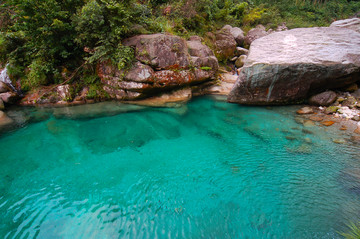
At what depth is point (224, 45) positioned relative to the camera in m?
12.8

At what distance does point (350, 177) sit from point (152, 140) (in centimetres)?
546

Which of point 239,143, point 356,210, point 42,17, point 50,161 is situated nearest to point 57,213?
point 50,161

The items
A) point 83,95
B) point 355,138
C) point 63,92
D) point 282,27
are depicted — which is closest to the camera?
point 355,138

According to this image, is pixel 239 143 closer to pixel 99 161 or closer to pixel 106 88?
pixel 99 161

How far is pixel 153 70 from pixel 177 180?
585cm

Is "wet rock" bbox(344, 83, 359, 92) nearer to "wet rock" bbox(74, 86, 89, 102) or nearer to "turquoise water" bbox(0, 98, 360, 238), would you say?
"turquoise water" bbox(0, 98, 360, 238)

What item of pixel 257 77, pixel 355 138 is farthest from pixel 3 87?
pixel 355 138

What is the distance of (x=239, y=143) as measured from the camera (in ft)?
17.9

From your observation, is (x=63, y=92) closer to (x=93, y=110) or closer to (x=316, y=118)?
(x=93, y=110)

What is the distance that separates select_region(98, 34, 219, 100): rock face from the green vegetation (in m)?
0.55

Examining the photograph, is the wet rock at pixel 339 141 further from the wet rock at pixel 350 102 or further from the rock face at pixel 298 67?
the rock face at pixel 298 67

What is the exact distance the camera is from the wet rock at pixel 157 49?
26.2ft

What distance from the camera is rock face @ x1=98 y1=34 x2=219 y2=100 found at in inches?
315

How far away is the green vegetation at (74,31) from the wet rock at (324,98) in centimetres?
824
